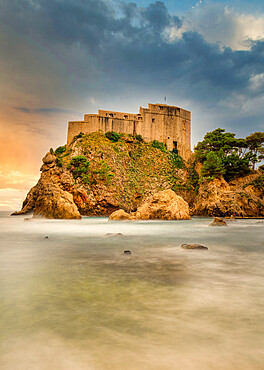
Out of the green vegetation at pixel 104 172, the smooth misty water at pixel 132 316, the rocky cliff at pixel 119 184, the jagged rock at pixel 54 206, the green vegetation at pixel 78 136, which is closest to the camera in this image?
the smooth misty water at pixel 132 316

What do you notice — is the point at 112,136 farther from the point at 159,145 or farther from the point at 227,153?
the point at 227,153

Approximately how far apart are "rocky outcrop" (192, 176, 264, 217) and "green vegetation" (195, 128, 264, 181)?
2.82 m

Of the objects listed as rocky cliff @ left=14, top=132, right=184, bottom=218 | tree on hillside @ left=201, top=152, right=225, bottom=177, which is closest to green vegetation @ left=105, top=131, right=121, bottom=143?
rocky cliff @ left=14, top=132, right=184, bottom=218

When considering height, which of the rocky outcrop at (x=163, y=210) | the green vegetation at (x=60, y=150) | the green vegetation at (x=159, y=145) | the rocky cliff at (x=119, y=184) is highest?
the green vegetation at (x=159, y=145)

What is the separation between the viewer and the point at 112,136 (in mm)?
48688

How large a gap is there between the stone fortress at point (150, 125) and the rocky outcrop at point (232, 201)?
762 inches

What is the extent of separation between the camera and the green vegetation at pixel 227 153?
130 ft

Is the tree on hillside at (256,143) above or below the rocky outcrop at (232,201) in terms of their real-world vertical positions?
above

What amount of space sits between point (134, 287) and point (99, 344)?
5.85 ft

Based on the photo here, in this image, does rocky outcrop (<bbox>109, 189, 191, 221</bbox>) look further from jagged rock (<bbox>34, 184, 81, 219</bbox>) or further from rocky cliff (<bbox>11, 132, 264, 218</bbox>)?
jagged rock (<bbox>34, 184, 81, 219</bbox>)

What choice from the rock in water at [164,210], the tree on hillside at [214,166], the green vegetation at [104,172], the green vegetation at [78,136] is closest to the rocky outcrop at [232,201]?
the tree on hillside at [214,166]

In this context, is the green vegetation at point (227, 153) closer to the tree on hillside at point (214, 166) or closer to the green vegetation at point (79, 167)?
the tree on hillside at point (214, 166)

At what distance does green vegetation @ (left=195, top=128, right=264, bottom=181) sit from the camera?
3975cm

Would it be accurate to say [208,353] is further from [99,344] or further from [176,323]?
[99,344]
